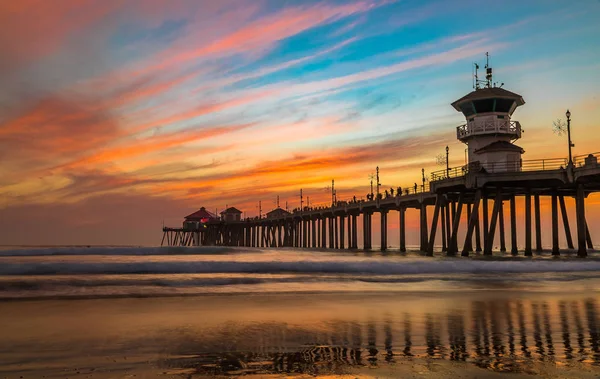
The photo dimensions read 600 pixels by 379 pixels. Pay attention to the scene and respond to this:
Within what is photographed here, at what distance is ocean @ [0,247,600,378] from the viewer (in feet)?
20.0

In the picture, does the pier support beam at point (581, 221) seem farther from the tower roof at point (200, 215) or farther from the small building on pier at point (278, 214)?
the tower roof at point (200, 215)

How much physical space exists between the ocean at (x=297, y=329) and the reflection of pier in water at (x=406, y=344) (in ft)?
0.07

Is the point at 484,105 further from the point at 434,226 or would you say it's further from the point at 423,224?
the point at 423,224

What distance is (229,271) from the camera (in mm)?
25547

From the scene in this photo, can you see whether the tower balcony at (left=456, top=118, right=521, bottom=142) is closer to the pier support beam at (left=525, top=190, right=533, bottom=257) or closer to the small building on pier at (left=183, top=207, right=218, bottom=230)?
the pier support beam at (left=525, top=190, right=533, bottom=257)

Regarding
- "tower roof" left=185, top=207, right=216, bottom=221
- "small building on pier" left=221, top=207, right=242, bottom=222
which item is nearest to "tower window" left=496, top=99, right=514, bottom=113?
"small building on pier" left=221, top=207, right=242, bottom=222

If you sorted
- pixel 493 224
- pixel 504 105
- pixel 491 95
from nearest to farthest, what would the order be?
pixel 493 224 → pixel 491 95 → pixel 504 105

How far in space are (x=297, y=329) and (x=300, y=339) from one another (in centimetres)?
99

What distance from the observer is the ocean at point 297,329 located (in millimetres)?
6105

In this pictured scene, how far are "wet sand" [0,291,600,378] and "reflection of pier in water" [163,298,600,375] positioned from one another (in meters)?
0.02

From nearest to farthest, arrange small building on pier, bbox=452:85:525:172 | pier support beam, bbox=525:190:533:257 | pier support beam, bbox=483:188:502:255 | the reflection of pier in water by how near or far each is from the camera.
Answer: the reflection of pier in water
pier support beam, bbox=483:188:502:255
pier support beam, bbox=525:190:533:257
small building on pier, bbox=452:85:525:172

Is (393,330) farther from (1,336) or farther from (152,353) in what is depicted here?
(1,336)

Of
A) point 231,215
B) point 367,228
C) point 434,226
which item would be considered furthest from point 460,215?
point 231,215

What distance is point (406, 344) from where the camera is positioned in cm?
750
